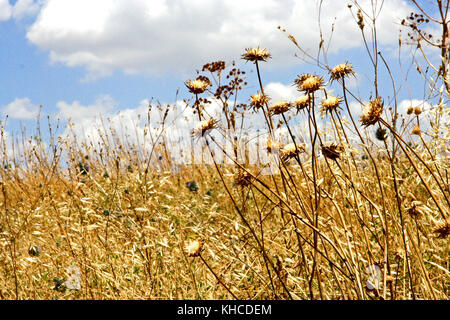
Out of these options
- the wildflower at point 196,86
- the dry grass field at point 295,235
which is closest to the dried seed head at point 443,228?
the dry grass field at point 295,235

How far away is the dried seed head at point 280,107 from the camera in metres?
1.35

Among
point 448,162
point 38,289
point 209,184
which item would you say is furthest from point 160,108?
point 448,162

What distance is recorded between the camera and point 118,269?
2.34 m

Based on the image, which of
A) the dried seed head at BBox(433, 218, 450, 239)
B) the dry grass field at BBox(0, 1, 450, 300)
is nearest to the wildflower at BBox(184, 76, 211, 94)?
the dry grass field at BBox(0, 1, 450, 300)

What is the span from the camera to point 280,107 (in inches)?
53.2

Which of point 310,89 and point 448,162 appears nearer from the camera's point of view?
point 310,89

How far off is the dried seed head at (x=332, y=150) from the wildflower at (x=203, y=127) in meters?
0.40

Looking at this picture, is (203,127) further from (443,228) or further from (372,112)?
(443,228)

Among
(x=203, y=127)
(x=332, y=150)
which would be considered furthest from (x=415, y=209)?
(x=203, y=127)

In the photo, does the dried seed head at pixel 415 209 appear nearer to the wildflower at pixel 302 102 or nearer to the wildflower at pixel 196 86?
the wildflower at pixel 302 102

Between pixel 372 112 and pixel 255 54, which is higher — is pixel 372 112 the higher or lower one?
the lower one

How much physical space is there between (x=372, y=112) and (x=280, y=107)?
0.30 m
